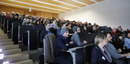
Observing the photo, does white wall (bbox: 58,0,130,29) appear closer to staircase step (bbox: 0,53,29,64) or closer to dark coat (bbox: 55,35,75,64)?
dark coat (bbox: 55,35,75,64)

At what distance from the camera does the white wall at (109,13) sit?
8133 millimetres

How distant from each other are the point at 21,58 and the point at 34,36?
865 mm

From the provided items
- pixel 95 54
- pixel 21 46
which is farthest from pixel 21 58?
pixel 95 54

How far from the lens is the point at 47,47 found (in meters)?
2.06

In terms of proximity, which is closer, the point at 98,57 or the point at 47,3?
the point at 98,57

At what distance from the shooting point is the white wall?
8.13 meters

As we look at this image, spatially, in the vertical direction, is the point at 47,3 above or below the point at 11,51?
above

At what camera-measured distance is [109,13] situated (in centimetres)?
914

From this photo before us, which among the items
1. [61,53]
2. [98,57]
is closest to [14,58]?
[61,53]

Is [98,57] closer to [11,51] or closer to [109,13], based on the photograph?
[11,51]

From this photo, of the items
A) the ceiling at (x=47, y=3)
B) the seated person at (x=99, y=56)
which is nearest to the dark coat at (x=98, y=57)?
the seated person at (x=99, y=56)

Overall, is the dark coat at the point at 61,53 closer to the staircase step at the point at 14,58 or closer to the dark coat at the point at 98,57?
the dark coat at the point at 98,57

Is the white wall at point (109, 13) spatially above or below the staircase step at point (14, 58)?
above

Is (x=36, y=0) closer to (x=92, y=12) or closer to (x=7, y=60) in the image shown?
(x=92, y=12)
